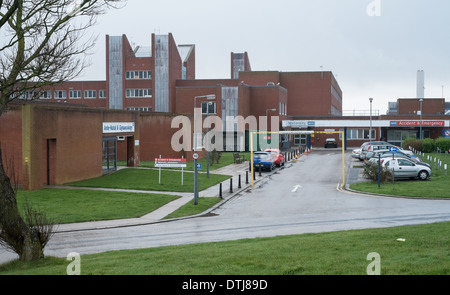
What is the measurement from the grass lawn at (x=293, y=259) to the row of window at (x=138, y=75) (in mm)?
62333

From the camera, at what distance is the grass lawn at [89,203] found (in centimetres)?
2228

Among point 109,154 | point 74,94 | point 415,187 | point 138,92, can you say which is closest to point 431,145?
point 415,187

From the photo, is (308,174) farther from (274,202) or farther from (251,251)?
(251,251)

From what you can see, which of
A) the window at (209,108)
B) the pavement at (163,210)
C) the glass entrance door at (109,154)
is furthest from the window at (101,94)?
the pavement at (163,210)

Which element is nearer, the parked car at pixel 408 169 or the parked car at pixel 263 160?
the parked car at pixel 408 169

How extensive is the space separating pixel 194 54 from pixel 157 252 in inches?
3226

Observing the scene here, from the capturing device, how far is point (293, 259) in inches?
A: 420

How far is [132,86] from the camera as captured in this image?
75.0 metres

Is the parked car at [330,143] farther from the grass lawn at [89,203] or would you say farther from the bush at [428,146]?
the grass lawn at [89,203]

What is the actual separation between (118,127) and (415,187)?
21119mm

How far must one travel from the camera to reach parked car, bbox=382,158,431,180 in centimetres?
3441

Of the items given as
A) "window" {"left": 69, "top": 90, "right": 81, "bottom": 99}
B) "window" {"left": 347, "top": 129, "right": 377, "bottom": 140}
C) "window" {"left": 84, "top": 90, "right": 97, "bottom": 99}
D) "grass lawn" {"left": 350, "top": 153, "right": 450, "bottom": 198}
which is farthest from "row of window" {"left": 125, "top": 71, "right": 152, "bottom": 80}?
"grass lawn" {"left": 350, "top": 153, "right": 450, "bottom": 198}

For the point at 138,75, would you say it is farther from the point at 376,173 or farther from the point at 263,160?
the point at 376,173

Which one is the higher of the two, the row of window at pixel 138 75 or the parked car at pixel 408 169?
the row of window at pixel 138 75
